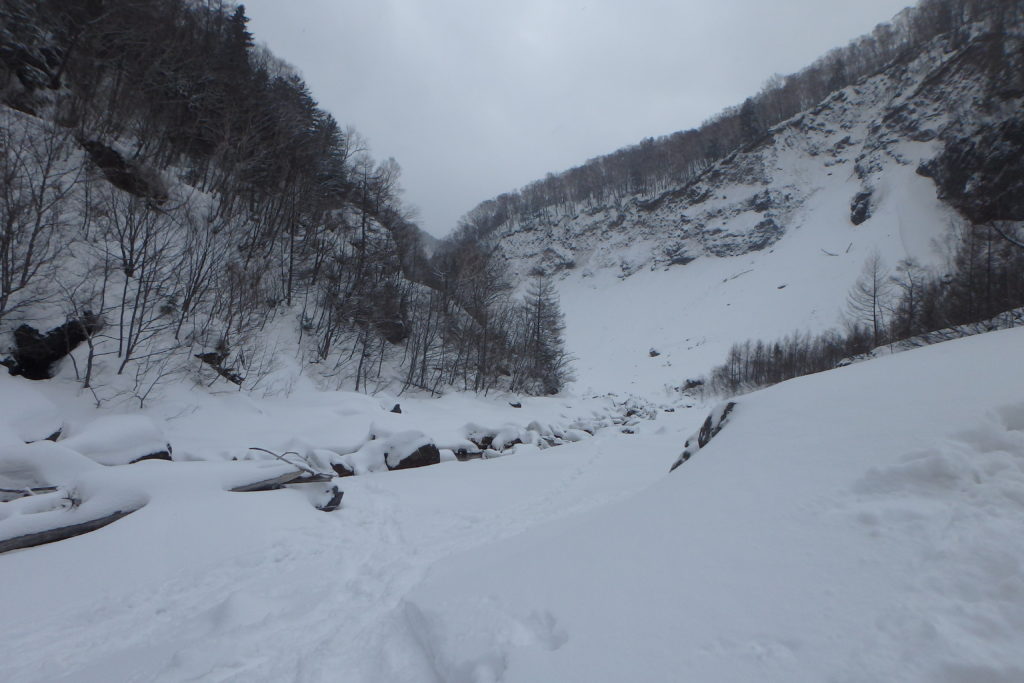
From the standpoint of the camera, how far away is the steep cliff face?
46.1 meters

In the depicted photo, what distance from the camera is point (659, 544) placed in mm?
2643

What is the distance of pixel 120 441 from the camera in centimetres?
617

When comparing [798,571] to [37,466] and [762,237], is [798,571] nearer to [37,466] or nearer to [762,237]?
[37,466]

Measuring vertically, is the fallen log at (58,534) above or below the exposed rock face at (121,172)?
below

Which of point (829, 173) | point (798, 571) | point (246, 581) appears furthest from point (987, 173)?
point (246, 581)

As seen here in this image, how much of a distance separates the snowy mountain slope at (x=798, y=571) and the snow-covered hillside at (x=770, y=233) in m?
35.4

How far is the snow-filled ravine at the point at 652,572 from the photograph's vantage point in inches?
66.2

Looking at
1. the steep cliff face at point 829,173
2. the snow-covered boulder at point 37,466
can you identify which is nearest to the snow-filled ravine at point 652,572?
the snow-covered boulder at point 37,466

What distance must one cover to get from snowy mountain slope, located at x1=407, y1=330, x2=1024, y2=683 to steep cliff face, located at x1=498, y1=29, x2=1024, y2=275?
61.7 metres

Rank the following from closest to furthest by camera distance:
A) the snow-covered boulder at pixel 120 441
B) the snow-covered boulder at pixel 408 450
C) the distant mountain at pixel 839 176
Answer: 1. the snow-covered boulder at pixel 120 441
2. the snow-covered boulder at pixel 408 450
3. the distant mountain at pixel 839 176

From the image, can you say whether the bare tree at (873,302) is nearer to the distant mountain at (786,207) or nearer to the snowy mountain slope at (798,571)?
the distant mountain at (786,207)

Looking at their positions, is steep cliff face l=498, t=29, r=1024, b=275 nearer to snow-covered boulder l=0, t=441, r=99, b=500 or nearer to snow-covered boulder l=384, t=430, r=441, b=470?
snow-covered boulder l=384, t=430, r=441, b=470

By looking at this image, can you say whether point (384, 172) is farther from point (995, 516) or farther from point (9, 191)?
point (995, 516)

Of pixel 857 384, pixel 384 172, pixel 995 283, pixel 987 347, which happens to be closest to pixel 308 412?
pixel 857 384
